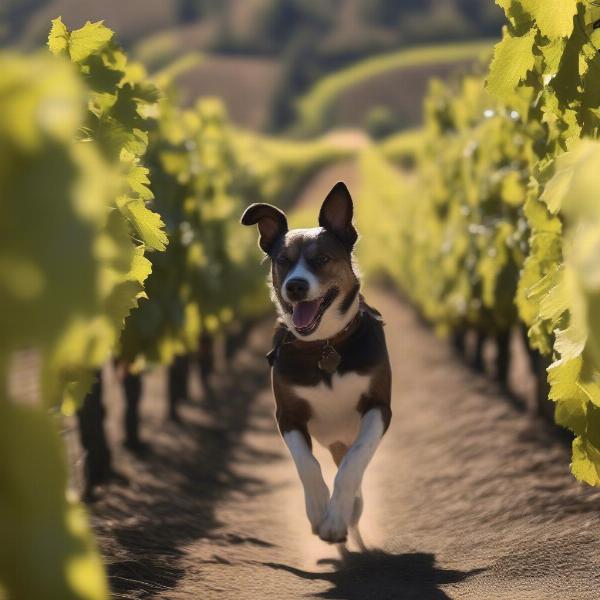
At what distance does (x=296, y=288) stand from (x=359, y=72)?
15007 centimetres

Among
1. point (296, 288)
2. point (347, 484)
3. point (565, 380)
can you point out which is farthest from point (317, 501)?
point (565, 380)

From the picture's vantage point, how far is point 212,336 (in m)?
21.8

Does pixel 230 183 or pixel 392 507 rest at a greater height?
pixel 230 183

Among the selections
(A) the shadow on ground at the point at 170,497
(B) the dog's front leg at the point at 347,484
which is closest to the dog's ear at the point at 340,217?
(B) the dog's front leg at the point at 347,484

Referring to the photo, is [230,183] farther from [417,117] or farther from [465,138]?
[417,117]

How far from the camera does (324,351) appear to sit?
701 cm

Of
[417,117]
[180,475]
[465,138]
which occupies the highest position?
[417,117]

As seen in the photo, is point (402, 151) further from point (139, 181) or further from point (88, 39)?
point (139, 181)

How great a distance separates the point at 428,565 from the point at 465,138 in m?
12.0

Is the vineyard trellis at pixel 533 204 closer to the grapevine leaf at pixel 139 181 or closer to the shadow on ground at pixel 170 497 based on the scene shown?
the grapevine leaf at pixel 139 181

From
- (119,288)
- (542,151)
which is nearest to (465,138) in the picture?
(542,151)

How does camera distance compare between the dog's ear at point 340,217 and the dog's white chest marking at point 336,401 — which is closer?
the dog's white chest marking at point 336,401

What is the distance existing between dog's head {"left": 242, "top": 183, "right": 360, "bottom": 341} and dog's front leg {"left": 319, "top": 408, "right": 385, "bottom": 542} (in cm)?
73

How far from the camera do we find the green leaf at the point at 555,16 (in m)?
6.25
